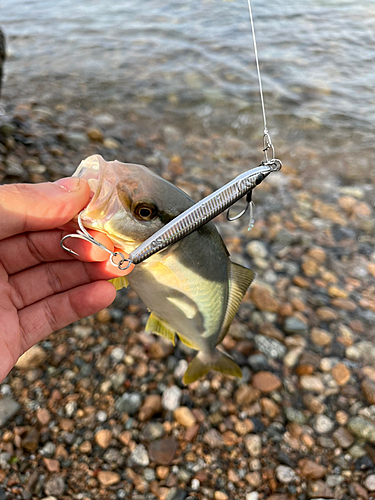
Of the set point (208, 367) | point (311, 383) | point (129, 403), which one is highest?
point (208, 367)

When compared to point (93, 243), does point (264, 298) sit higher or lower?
lower

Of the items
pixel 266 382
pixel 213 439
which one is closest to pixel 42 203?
pixel 213 439

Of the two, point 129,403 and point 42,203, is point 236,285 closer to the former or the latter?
point 129,403

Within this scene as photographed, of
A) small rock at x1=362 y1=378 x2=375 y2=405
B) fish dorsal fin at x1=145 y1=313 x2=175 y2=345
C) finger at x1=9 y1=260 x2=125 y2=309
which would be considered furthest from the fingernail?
small rock at x1=362 y1=378 x2=375 y2=405

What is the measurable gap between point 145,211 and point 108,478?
76.8 inches

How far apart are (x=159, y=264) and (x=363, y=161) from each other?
5.80m

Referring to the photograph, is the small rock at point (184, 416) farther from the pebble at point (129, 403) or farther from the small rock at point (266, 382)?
the small rock at point (266, 382)

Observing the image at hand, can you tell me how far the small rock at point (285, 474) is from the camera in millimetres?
2752

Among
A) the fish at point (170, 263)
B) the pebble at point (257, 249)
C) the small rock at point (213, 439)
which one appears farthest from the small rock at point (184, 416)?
the pebble at point (257, 249)

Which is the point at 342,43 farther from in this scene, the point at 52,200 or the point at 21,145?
the point at 52,200

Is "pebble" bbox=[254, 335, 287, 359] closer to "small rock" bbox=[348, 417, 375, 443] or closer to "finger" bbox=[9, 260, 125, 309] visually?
"small rock" bbox=[348, 417, 375, 443]

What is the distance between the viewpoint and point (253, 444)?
2.92 meters

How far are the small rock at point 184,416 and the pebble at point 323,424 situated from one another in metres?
1.02

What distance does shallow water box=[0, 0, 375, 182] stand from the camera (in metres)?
7.57
